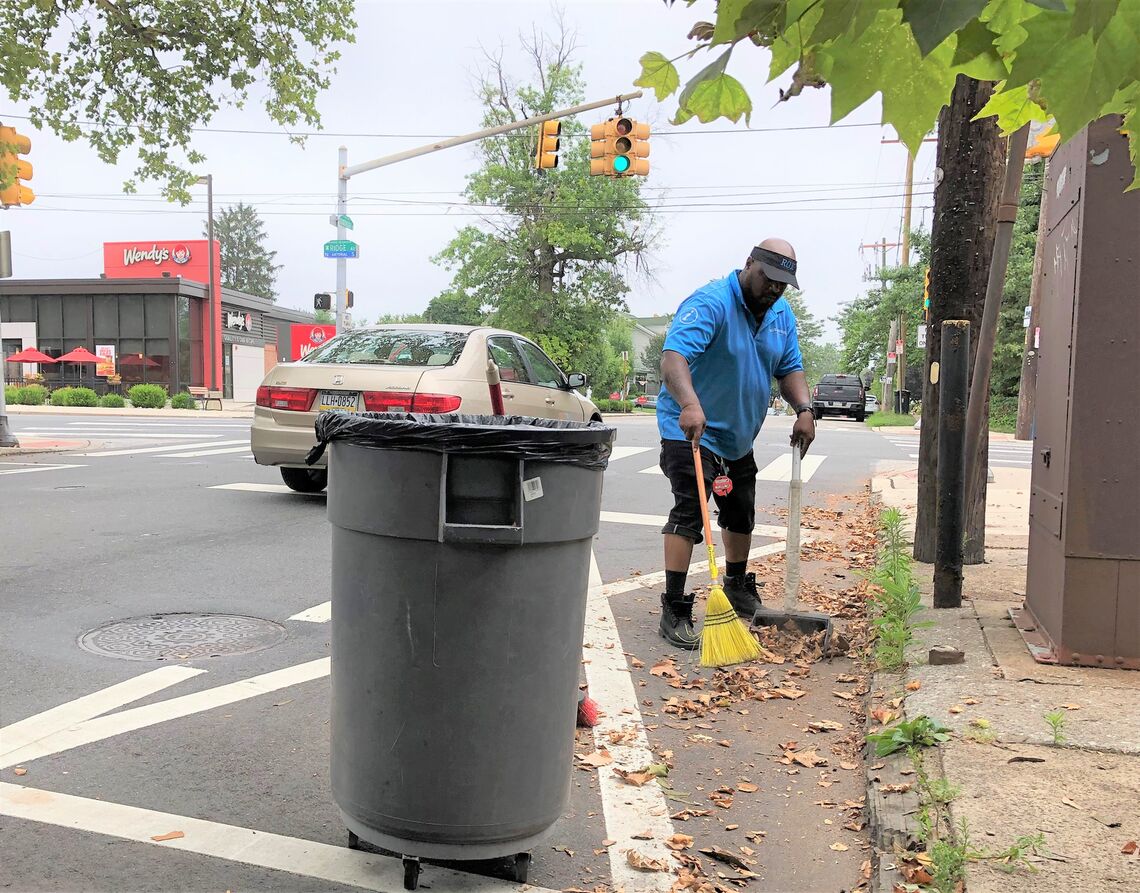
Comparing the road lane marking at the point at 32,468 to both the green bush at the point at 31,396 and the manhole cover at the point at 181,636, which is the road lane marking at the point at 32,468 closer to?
the manhole cover at the point at 181,636

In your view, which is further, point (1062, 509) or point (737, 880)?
point (1062, 509)

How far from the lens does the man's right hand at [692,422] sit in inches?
175

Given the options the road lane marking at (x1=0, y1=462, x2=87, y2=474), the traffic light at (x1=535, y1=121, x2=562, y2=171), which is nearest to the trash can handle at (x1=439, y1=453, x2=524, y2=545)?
the road lane marking at (x1=0, y1=462, x2=87, y2=474)

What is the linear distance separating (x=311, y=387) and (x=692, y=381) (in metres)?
4.37

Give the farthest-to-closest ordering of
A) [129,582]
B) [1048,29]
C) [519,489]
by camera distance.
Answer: [129,582], [519,489], [1048,29]

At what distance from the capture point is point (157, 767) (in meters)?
3.25

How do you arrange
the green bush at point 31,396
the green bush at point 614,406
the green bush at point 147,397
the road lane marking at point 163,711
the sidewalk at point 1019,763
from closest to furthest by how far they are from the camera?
the sidewalk at point 1019,763, the road lane marking at point 163,711, the green bush at point 147,397, the green bush at point 31,396, the green bush at point 614,406

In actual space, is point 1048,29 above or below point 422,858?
above

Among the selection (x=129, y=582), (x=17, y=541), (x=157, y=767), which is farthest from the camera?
(x=17, y=541)

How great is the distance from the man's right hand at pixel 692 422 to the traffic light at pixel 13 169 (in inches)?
516

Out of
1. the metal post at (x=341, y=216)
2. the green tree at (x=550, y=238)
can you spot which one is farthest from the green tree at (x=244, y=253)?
the metal post at (x=341, y=216)

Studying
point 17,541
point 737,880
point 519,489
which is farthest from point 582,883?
point 17,541

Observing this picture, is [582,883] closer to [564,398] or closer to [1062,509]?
[1062,509]

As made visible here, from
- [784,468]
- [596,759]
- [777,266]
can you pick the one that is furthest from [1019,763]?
[784,468]
